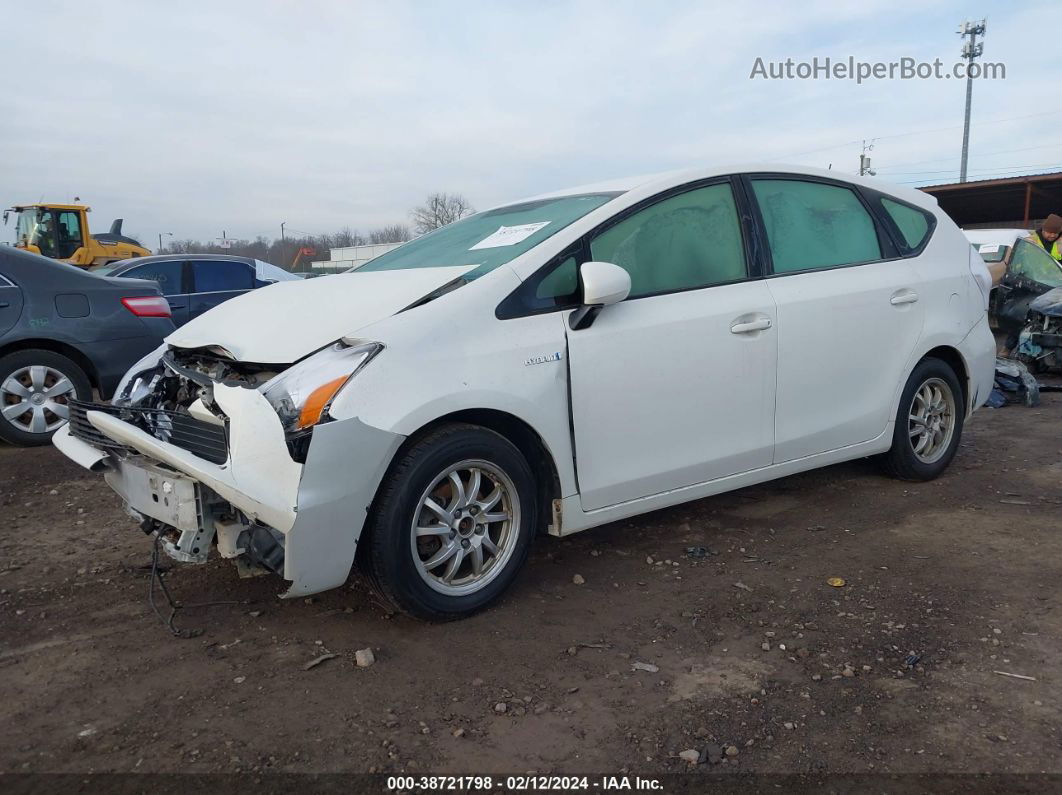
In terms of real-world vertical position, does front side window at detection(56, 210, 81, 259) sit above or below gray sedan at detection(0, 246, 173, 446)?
above

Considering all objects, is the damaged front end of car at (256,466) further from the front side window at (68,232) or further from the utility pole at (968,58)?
the utility pole at (968,58)

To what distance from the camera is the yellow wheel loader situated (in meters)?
19.4

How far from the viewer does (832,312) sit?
416cm

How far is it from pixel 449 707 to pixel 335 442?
93cm

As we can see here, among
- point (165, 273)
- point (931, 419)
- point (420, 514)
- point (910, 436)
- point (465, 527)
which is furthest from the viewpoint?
point (165, 273)

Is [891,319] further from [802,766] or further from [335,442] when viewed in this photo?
[335,442]

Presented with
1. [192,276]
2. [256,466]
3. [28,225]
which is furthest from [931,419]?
[28,225]

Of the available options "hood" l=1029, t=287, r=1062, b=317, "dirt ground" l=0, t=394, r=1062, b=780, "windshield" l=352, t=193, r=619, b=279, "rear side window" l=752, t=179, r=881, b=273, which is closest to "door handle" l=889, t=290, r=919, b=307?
"rear side window" l=752, t=179, r=881, b=273

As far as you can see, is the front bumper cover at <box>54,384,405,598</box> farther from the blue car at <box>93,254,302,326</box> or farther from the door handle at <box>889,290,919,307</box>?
the blue car at <box>93,254,302,326</box>

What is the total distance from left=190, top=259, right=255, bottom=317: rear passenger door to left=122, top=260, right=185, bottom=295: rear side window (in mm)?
171

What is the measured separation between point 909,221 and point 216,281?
832 cm

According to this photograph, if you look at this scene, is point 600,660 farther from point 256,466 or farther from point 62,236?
point 62,236

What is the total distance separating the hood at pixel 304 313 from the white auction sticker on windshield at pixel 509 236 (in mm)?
276

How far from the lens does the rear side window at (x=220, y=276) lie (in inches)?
410
